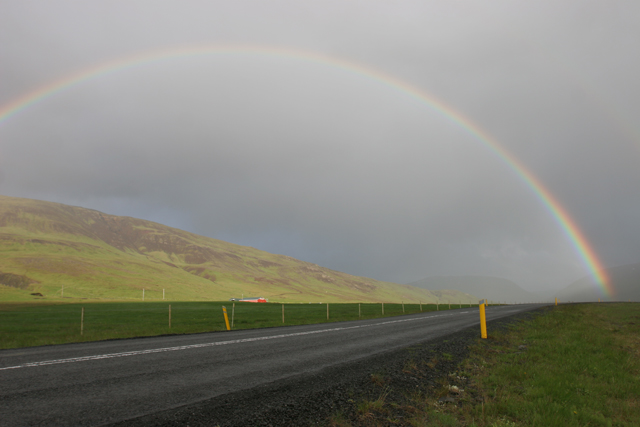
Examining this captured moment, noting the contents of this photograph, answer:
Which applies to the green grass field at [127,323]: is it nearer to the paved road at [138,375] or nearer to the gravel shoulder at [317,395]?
the paved road at [138,375]

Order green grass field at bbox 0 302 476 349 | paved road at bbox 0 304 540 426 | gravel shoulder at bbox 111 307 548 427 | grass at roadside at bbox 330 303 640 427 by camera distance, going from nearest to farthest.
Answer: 1. gravel shoulder at bbox 111 307 548 427
2. paved road at bbox 0 304 540 426
3. grass at roadside at bbox 330 303 640 427
4. green grass field at bbox 0 302 476 349

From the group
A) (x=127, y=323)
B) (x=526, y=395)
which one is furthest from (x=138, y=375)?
(x=127, y=323)

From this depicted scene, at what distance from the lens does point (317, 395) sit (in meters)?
6.28

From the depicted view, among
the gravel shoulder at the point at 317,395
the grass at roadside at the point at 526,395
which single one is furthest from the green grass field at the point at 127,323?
the grass at roadside at the point at 526,395

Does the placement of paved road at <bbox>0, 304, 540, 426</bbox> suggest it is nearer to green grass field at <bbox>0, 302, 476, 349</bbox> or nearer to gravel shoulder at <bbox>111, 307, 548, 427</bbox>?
gravel shoulder at <bbox>111, 307, 548, 427</bbox>

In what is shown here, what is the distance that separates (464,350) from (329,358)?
16.2 ft

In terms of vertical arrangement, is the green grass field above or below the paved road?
below

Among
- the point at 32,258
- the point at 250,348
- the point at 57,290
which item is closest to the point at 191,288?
the point at 57,290

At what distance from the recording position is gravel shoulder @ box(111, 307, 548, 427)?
4.96 m

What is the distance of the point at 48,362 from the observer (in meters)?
8.75

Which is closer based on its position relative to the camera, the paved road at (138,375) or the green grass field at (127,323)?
the paved road at (138,375)

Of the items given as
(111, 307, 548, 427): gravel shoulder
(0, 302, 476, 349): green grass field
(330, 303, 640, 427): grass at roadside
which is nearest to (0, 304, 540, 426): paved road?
(111, 307, 548, 427): gravel shoulder

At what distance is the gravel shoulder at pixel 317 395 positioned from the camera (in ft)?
16.3

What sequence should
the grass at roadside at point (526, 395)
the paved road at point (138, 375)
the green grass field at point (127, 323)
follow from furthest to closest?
the green grass field at point (127, 323), the grass at roadside at point (526, 395), the paved road at point (138, 375)
